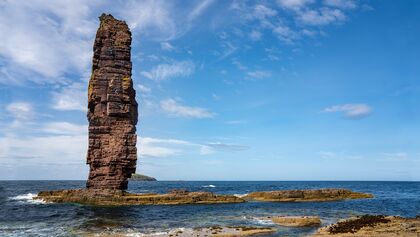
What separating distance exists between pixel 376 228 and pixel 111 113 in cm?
4783

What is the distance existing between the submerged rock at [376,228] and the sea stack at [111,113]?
41504mm

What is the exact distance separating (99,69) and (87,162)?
1711 centimetres

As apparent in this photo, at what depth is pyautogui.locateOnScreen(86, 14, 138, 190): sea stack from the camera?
68312 mm

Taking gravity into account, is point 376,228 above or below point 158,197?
below

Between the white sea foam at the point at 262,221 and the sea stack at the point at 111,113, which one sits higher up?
the sea stack at the point at 111,113

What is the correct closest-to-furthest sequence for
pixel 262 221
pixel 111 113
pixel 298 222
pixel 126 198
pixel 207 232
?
pixel 207 232 < pixel 298 222 < pixel 262 221 < pixel 126 198 < pixel 111 113

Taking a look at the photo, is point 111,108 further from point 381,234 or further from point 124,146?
point 381,234

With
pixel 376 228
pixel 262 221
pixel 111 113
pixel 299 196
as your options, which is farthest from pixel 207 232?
pixel 299 196

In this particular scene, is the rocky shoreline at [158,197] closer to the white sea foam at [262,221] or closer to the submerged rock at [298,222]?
the white sea foam at [262,221]

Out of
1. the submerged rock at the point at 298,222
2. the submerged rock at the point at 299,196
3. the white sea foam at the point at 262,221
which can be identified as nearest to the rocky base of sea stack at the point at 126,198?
the submerged rock at the point at 299,196

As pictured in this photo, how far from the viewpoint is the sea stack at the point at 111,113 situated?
6831 centimetres

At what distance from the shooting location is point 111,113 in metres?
68.8

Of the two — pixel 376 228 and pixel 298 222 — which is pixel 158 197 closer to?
pixel 298 222

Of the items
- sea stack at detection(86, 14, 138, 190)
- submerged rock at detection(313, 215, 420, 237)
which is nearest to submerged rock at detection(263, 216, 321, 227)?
submerged rock at detection(313, 215, 420, 237)
